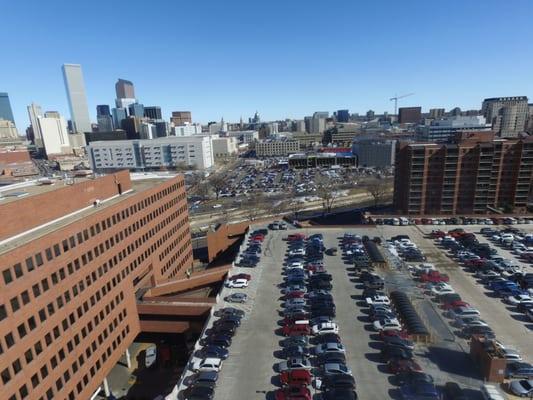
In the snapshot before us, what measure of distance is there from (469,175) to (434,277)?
44.5m

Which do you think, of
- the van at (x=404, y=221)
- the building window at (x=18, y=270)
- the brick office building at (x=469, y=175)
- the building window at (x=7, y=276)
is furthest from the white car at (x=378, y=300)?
the brick office building at (x=469, y=175)

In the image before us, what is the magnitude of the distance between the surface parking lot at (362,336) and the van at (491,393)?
0.48 metres

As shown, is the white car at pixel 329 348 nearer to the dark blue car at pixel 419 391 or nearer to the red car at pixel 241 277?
the dark blue car at pixel 419 391

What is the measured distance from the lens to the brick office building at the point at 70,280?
26.6 metres

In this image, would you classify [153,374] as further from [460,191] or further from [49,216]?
[460,191]

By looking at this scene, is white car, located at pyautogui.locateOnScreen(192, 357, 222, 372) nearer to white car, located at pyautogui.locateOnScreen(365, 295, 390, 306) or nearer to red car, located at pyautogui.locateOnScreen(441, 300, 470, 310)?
white car, located at pyautogui.locateOnScreen(365, 295, 390, 306)

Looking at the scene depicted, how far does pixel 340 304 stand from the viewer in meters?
39.9

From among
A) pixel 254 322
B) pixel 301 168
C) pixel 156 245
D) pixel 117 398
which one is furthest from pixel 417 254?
pixel 301 168

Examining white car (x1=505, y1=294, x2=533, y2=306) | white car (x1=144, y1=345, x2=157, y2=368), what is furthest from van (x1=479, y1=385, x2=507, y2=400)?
white car (x1=144, y1=345, x2=157, y2=368)

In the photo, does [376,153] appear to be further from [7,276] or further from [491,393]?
[7,276]

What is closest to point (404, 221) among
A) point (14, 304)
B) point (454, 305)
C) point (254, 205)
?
point (454, 305)

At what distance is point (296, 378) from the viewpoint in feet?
90.6

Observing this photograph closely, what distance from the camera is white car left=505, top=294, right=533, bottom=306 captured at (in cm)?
3845

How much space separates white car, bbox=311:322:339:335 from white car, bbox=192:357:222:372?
10.8 m
